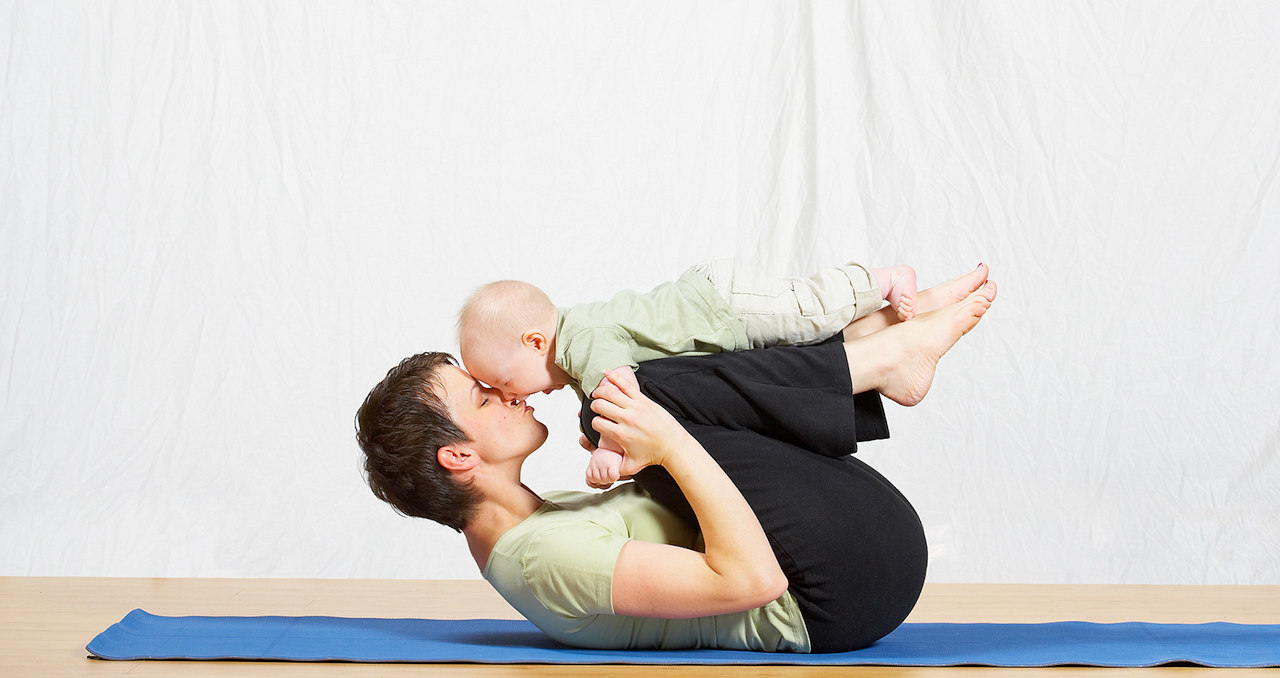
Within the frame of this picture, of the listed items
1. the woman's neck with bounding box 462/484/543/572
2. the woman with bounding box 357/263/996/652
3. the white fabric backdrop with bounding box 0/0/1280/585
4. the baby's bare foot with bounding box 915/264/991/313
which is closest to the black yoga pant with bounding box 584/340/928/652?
the woman with bounding box 357/263/996/652

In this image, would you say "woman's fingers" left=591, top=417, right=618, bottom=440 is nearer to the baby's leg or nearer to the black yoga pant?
the black yoga pant

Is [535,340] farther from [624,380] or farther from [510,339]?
[624,380]

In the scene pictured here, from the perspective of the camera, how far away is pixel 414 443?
208 centimetres

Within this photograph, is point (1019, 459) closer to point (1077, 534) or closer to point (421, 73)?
point (1077, 534)

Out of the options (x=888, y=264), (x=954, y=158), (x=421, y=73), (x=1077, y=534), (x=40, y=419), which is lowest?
(x=1077, y=534)

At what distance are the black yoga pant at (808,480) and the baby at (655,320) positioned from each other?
10cm

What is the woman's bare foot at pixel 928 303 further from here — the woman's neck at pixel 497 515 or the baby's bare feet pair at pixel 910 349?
the woman's neck at pixel 497 515

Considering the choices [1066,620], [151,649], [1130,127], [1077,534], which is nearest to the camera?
[151,649]

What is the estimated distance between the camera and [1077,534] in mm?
3873

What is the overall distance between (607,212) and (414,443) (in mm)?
2104

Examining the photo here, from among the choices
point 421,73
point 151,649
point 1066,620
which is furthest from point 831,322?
point 421,73

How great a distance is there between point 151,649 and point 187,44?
2565 mm

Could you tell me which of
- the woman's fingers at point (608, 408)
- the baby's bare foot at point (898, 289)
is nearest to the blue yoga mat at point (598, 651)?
the woman's fingers at point (608, 408)

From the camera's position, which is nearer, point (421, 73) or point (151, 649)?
point (151, 649)
